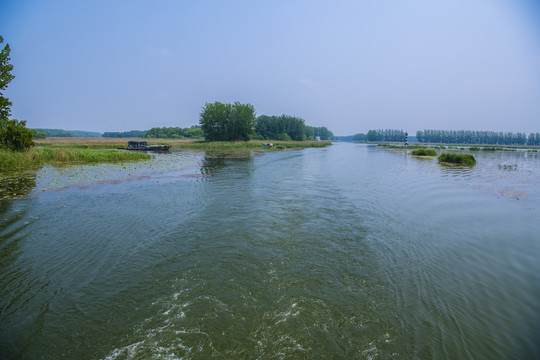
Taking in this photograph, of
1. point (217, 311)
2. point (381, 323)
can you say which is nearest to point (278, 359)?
point (217, 311)

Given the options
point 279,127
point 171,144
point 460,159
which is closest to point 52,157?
point 171,144

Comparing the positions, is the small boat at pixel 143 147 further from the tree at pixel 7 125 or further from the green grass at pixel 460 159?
the green grass at pixel 460 159

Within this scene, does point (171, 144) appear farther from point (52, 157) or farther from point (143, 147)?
point (52, 157)

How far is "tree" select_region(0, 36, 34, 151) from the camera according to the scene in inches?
1032

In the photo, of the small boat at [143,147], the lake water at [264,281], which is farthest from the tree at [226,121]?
the lake water at [264,281]

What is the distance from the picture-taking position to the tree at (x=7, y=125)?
2622cm

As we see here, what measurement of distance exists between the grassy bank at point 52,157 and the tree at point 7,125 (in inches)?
49.9

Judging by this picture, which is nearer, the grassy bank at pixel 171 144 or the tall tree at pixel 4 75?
the tall tree at pixel 4 75

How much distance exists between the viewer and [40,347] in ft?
15.6

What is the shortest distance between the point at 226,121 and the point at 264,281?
103 m

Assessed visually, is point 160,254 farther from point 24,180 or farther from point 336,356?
point 24,180

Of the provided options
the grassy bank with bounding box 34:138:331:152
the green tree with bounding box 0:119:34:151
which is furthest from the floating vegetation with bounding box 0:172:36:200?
the grassy bank with bounding box 34:138:331:152

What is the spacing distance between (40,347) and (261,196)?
1336 centimetres

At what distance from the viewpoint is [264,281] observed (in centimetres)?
713
